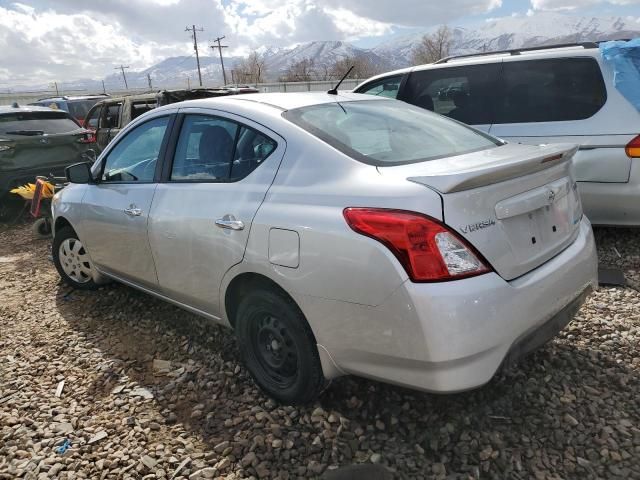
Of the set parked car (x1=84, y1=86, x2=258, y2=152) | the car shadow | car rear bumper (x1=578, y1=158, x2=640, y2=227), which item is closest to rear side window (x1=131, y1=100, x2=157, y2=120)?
parked car (x1=84, y1=86, x2=258, y2=152)

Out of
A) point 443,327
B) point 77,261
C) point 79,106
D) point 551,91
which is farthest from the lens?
point 79,106

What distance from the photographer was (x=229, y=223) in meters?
2.53

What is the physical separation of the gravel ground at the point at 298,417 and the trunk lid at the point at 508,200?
31.6 inches

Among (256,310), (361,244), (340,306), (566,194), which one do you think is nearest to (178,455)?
(256,310)

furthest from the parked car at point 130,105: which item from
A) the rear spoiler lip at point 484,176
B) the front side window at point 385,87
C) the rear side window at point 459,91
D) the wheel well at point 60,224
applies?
the rear spoiler lip at point 484,176

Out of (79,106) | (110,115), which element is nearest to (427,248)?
(110,115)

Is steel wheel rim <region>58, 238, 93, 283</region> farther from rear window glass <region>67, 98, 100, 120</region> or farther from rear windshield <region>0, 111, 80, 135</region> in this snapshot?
rear window glass <region>67, 98, 100, 120</region>

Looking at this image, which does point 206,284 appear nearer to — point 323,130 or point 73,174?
point 323,130

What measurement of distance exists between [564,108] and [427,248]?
10.7ft

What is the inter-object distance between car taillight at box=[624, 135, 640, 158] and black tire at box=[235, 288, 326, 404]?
3.24 metres

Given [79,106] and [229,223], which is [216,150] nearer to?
[229,223]

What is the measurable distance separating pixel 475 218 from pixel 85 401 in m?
2.38

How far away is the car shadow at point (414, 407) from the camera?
2.28 m

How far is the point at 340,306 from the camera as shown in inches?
82.0
